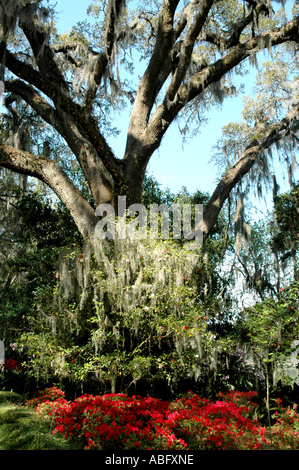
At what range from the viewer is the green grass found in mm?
3713

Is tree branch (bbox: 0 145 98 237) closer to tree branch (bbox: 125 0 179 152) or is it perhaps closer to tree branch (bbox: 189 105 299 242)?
tree branch (bbox: 125 0 179 152)

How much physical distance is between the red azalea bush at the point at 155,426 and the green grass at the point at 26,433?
148mm

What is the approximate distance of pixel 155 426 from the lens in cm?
412

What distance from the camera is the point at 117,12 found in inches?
259

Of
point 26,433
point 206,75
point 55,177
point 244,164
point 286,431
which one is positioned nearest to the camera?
point 26,433

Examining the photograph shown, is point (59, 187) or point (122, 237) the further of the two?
point (59, 187)

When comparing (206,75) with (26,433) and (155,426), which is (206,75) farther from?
(26,433)

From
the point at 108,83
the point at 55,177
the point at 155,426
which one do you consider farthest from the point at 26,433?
the point at 108,83

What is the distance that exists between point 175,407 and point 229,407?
0.75 meters

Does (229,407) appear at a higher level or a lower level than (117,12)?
lower

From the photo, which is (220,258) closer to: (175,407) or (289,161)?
(289,161)

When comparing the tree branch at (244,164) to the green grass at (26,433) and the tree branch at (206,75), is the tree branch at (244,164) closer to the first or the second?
the tree branch at (206,75)

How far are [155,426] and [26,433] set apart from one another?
142 cm
